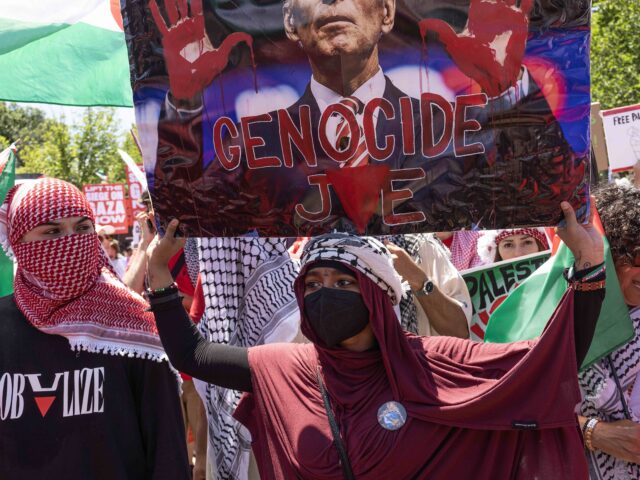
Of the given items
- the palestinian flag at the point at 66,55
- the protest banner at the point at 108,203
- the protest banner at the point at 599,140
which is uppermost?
the protest banner at the point at 108,203

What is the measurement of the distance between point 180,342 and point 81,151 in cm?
2812

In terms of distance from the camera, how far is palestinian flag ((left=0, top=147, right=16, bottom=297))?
4.06 meters

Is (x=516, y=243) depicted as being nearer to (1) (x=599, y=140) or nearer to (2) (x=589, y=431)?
(1) (x=599, y=140)

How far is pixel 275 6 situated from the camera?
8.52 feet

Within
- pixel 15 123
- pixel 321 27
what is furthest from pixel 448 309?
pixel 15 123

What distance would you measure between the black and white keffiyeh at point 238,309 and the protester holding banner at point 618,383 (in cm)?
130

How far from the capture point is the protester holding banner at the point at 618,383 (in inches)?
116

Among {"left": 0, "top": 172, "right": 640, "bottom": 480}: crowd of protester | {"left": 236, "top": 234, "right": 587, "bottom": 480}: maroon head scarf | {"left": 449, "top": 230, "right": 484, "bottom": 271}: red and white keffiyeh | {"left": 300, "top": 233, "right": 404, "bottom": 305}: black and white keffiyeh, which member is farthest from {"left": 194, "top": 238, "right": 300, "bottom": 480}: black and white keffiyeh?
{"left": 449, "top": 230, "right": 484, "bottom": 271}: red and white keffiyeh

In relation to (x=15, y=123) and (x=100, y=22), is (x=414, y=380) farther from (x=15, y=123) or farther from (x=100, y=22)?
(x=15, y=123)

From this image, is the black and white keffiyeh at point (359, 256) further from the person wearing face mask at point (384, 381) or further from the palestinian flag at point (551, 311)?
the palestinian flag at point (551, 311)

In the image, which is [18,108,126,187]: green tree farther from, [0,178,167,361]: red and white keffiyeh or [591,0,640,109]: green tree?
[0,178,167,361]: red and white keffiyeh

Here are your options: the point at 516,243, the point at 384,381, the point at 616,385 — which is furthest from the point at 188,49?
the point at 516,243

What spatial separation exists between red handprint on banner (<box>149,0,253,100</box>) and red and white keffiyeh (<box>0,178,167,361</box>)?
65 cm

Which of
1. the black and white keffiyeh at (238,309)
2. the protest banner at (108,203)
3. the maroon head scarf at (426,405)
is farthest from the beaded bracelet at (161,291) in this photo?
the protest banner at (108,203)
